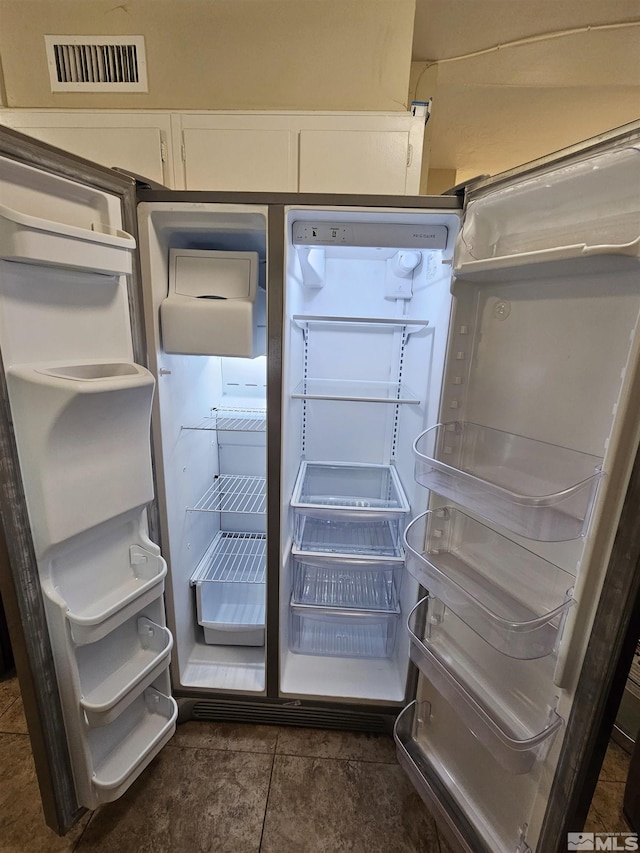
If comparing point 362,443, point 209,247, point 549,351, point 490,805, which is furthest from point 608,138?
point 490,805

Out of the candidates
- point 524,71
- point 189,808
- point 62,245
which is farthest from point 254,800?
point 524,71

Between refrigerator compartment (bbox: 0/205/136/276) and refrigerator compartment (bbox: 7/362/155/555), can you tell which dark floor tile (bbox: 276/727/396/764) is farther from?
refrigerator compartment (bbox: 0/205/136/276)

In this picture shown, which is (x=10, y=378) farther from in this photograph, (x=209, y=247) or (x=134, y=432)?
(x=209, y=247)

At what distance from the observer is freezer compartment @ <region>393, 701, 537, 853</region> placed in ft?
3.00

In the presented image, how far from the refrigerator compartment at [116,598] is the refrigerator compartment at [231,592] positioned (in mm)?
419

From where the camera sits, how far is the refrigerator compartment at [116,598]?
0.89 meters

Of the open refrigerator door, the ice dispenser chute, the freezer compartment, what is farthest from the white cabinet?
the freezer compartment

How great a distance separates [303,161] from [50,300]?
3.19 ft

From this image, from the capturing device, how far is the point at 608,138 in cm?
68

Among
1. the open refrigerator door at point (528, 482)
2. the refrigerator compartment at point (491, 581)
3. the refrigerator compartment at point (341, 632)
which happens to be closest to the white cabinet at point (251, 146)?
the open refrigerator door at point (528, 482)

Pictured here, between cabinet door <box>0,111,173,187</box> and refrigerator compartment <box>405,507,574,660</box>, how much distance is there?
155cm

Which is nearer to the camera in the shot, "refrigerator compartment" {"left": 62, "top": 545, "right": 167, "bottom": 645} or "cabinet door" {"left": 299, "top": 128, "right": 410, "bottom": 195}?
"refrigerator compartment" {"left": 62, "top": 545, "right": 167, "bottom": 645}

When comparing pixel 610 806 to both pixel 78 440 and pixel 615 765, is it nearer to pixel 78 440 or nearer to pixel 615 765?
pixel 615 765

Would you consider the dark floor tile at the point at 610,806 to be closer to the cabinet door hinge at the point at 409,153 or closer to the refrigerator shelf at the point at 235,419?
the refrigerator shelf at the point at 235,419
